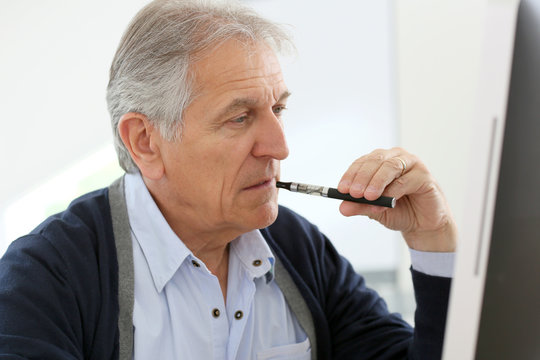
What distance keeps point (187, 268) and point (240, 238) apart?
19 centimetres

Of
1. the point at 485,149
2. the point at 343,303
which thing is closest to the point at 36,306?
the point at 343,303

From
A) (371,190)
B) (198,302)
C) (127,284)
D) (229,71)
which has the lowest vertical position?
(198,302)

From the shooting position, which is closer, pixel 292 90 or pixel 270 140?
pixel 270 140

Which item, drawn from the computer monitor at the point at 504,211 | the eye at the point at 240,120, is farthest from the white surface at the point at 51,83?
the computer monitor at the point at 504,211

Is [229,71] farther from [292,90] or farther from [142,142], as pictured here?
[292,90]

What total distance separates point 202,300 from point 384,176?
523 millimetres

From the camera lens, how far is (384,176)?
1.29 m

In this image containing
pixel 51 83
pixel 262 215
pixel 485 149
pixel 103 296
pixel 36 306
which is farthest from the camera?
pixel 51 83

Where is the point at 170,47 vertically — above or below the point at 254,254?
above

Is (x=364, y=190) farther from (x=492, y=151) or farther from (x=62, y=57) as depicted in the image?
(x=62, y=57)

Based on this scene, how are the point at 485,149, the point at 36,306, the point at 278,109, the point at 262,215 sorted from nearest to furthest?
the point at 485,149 < the point at 36,306 < the point at 262,215 < the point at 278,109

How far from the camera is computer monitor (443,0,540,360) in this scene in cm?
57

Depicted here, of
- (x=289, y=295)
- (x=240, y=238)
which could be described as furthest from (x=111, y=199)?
(x=289, y=295)

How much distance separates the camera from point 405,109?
3.55 metres
